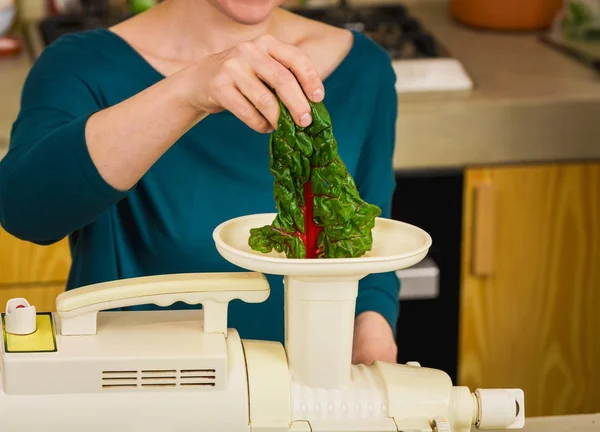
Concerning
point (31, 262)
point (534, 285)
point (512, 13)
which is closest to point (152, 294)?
point (31, 262)

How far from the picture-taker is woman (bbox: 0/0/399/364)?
1209 millimetres

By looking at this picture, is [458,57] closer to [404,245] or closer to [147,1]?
[147,1]

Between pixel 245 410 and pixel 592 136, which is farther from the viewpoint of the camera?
pixel 592 136

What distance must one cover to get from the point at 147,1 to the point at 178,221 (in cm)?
123

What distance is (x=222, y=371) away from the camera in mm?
1001

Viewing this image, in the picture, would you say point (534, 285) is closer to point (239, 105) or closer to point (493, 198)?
point (493, 198)

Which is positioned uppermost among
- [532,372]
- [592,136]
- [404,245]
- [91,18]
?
[404,245]

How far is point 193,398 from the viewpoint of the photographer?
1005mm

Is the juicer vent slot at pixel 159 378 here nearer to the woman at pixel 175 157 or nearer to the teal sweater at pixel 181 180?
the woman at pixel 175 157

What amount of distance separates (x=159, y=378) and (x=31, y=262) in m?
1.24

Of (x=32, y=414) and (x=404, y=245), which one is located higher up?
(x=404, y=245)

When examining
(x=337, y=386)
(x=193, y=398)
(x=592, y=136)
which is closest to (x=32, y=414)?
(x=193, y=398)

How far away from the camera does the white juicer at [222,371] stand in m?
0.99

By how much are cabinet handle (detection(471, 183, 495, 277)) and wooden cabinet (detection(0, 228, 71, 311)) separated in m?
0.80
